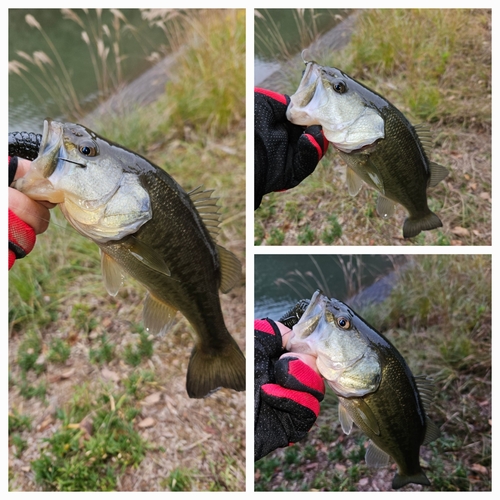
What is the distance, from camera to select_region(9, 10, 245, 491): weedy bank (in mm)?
1785

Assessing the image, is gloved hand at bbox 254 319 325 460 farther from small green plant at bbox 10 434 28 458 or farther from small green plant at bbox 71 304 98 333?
small green plant at bbox 10 434 28 458

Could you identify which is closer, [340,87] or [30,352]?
[340,87]

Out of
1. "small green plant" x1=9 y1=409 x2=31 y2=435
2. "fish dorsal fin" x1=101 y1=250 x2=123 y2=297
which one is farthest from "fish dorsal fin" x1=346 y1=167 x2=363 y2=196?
"small green plant" x1=9 y1=409 x2=31 y2=435

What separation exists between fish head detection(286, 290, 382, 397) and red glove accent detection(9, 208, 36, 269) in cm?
81

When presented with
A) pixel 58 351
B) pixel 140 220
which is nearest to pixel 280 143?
pixel 140 220

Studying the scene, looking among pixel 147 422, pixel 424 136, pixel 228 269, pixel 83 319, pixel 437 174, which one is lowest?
pixel 147 422

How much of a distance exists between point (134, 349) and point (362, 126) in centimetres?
113

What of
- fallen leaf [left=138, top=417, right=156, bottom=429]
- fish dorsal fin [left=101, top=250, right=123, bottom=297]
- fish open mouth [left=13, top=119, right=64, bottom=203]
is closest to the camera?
fish open mouth [left=13, top=119, right=64, bottom=203]

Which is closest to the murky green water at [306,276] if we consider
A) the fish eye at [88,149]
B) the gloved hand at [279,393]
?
Answer: the gloved hand at [279,393]

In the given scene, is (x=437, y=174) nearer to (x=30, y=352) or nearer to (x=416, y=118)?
(x=416, y=118)

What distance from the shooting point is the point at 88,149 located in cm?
117
